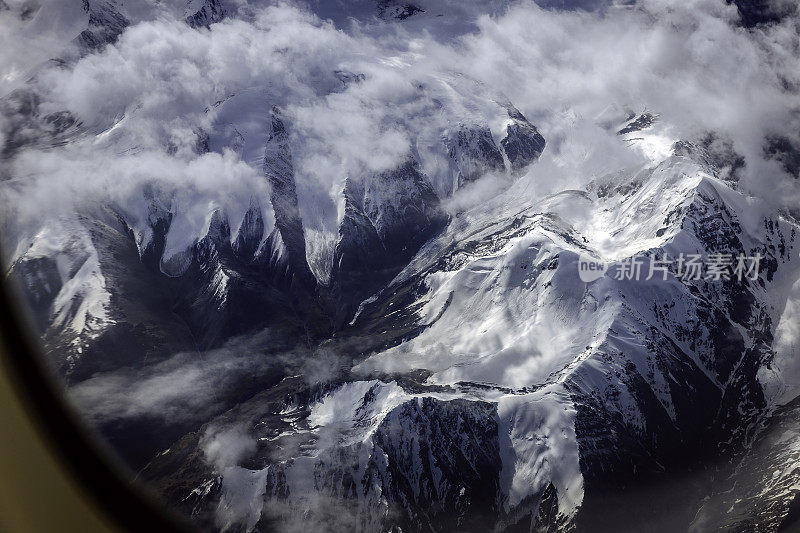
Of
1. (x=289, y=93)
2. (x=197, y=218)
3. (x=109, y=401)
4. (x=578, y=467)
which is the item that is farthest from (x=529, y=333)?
(x=289, y=93)

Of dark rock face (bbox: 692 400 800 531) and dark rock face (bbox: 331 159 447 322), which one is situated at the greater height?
dark rock face (bbox: 331 159 447 322)

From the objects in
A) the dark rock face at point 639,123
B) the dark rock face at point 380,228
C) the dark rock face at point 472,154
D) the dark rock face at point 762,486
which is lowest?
the dark rock face at point 762,486

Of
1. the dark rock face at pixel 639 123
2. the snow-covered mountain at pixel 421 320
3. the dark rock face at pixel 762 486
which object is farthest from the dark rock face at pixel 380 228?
the dark rock face at pixel 762 486

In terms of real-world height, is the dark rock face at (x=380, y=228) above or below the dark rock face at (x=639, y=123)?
below

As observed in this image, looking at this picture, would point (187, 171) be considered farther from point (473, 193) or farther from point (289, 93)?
point (473, 193)

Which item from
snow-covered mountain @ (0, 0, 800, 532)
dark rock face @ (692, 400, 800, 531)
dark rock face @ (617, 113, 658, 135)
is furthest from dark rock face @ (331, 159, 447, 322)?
dark rock face @ (692, 400, 800, 531)

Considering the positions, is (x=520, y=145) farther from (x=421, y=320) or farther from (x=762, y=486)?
(x=762, y=486)

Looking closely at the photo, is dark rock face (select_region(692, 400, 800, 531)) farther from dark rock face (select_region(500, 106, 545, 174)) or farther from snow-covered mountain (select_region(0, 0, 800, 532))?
dark rock face (select_region(500, 106, 545, 174))

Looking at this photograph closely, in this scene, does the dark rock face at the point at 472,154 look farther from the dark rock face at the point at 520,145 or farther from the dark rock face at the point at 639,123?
the dark rock face at the point at 639,123
